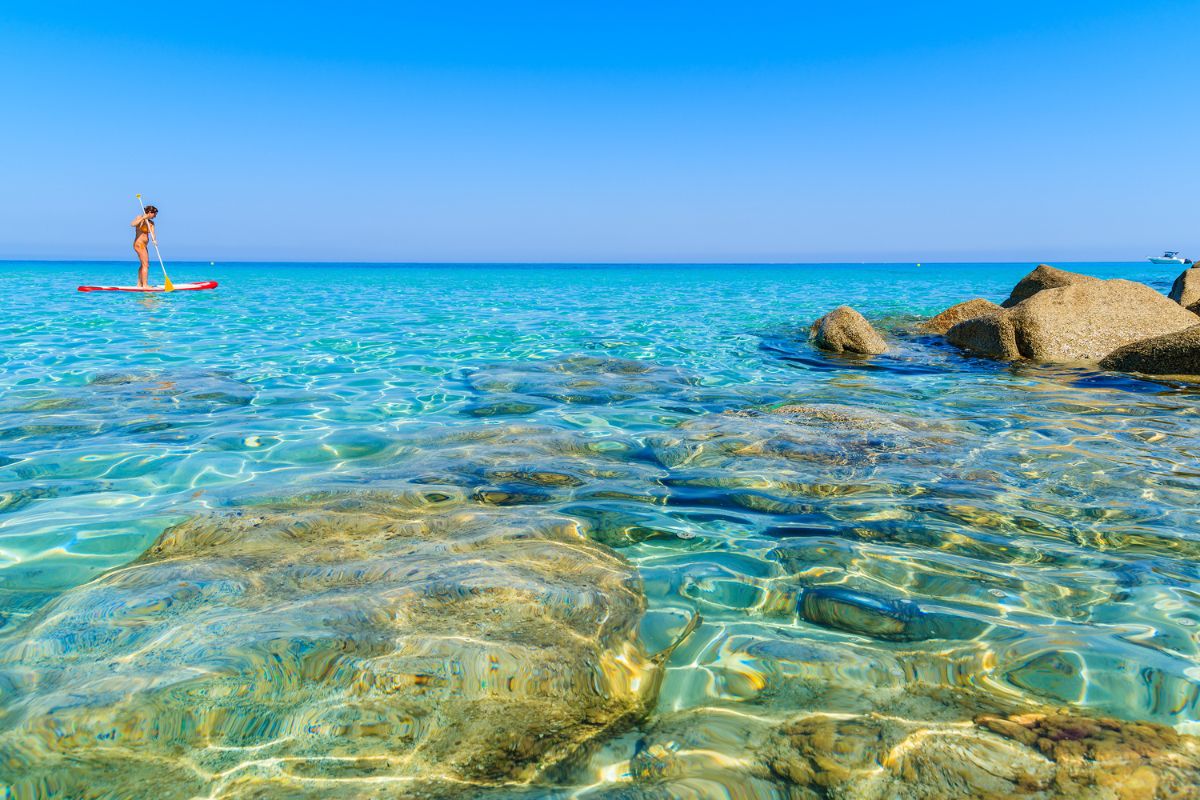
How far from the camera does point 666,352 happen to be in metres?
10.7

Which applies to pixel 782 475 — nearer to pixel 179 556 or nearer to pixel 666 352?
pixel 179 556

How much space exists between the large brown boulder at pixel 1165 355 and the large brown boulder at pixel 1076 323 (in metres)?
0.96

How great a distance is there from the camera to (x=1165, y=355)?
8.06 meters

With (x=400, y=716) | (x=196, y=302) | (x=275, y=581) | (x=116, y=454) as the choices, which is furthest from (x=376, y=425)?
(x=196, y=302)

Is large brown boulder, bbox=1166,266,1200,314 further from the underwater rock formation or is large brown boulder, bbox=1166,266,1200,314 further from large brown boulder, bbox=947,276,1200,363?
the underwater rock formation

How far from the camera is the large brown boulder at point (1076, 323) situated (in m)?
9.63

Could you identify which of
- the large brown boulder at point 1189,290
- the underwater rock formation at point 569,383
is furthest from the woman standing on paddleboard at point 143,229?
the large brown boulder at point 1189,290

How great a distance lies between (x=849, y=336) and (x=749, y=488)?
7.18m

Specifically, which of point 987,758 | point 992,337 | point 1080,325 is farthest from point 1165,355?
point 987,758

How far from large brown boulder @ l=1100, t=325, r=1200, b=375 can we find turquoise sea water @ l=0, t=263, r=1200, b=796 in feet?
1.46

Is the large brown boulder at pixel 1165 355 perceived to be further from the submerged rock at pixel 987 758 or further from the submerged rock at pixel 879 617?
the submerged rock at pixel 987 758

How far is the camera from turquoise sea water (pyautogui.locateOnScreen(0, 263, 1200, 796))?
234 cm

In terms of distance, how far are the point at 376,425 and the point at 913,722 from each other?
16.5 feet

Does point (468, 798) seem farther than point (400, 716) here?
No
